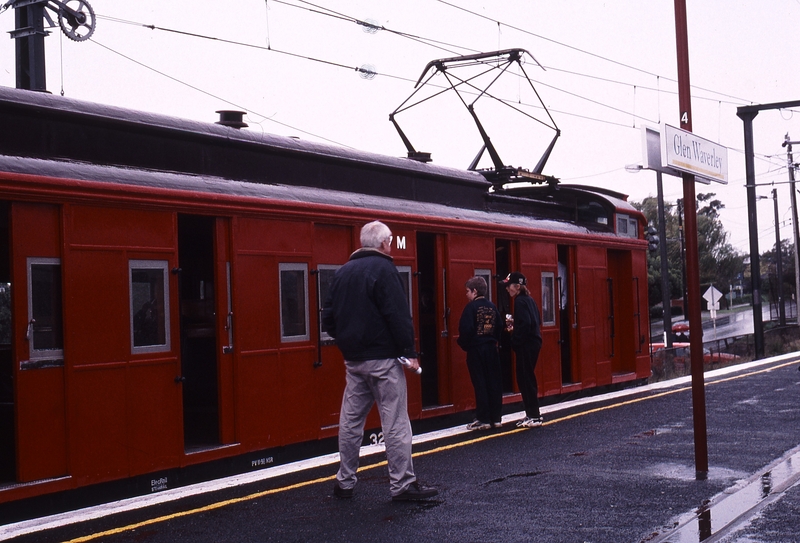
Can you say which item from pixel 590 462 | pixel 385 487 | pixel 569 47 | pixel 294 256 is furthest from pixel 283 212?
pixel 569 47

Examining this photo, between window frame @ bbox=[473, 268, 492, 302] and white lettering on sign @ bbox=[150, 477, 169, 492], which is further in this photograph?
window frame @ bbox=[473, 268, 492, 302]

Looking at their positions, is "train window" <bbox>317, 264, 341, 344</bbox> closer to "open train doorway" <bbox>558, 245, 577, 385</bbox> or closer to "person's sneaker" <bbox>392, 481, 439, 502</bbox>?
"person's sneaker" <bbox>392, 481, 439, 502</bbox>

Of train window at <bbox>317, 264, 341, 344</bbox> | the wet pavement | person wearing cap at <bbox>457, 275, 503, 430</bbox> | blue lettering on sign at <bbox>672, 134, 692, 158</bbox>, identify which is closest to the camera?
the wet pavement

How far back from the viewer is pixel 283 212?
8.15 meters

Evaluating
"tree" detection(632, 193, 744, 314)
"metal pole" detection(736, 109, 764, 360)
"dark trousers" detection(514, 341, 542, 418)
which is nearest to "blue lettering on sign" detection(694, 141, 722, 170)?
"dark trousers" detection(514, 341, 542, 418)

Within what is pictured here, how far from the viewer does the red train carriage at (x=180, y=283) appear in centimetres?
625

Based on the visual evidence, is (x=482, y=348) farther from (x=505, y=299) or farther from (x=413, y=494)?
(x=413, y=494)

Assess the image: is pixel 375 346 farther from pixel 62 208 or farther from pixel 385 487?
pixel 62 208

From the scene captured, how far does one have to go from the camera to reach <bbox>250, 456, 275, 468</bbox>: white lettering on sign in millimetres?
7781

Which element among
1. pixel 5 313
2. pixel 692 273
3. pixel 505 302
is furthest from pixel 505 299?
Answer: pixel 5 313

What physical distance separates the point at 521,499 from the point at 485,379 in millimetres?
3755

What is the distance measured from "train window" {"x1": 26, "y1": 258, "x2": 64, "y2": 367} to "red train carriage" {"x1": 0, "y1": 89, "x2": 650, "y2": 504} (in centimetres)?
1

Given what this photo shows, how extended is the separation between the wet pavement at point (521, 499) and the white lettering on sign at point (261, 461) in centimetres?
17

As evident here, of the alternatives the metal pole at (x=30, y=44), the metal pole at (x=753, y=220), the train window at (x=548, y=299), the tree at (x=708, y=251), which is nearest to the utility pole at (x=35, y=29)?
the metal pole at (x=30, y=44)
